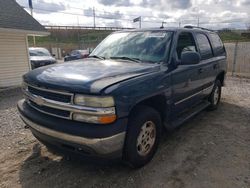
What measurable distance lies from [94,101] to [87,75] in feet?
1.67

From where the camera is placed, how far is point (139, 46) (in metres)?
4.13

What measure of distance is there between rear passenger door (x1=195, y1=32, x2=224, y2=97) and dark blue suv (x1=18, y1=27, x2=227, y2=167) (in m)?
0.25

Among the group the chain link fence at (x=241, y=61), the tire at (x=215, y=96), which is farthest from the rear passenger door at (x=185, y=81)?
the chain link fence at (x=241, y=61)

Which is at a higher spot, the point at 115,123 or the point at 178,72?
the point at 178,72

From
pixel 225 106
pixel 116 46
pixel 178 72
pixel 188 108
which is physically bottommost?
pixel 225 106

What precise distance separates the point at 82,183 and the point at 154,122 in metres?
1.25

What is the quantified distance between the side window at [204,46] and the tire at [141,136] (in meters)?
2.30

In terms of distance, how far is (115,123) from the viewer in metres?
2.73

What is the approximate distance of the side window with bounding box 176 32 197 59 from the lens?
4.23 meters

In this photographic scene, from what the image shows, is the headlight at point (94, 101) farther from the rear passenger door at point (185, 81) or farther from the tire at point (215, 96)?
the tire at point (215, 96)

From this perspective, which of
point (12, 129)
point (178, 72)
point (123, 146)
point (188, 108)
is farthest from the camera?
point (12, 129)

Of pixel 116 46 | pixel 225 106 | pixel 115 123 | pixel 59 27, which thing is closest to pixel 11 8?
pixel 116 46

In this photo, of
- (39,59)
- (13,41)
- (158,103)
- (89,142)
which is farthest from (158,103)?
(39,59)

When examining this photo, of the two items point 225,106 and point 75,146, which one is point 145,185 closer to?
point 75,146
